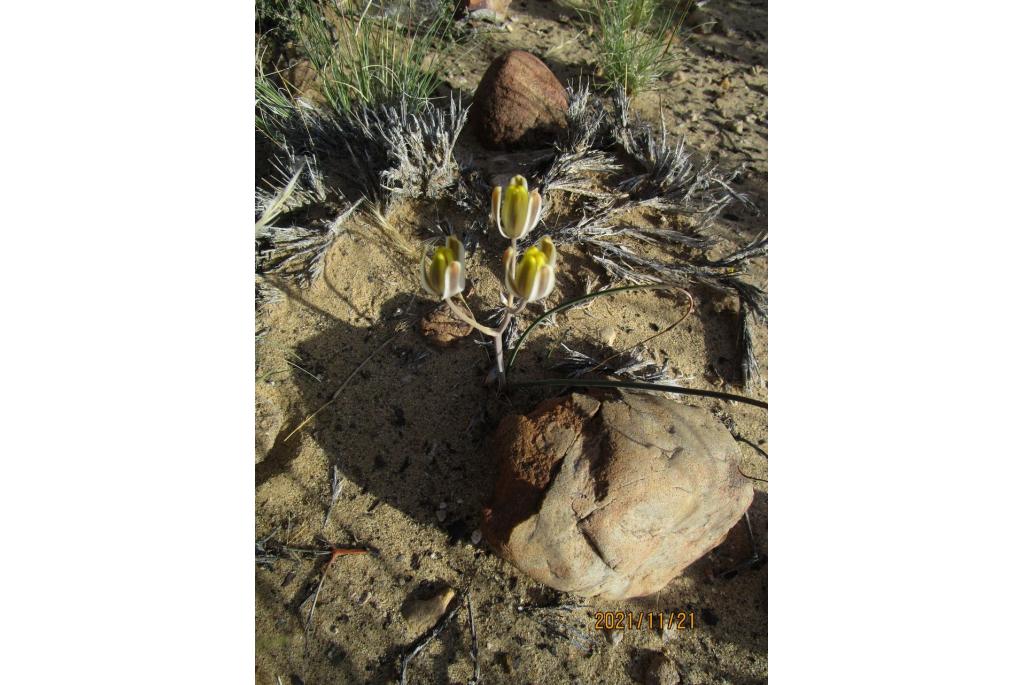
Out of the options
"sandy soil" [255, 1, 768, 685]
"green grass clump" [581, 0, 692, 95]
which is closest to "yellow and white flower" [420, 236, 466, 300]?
"sandy soil" [255, 1, 768, 685]

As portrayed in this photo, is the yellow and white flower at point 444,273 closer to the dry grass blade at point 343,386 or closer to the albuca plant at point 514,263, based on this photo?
the albuca plant at point 514,263

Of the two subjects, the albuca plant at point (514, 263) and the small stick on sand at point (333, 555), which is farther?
the small stick on sand at point (333, 555)

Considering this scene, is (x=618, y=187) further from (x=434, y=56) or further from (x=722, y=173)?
(x=434, y=56)

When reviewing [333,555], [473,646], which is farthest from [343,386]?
[473,646]

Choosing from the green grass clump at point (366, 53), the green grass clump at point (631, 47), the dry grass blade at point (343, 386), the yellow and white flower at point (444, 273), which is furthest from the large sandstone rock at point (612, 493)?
the green grass clump at point (631, 47)

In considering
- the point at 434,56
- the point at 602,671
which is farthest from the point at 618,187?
the point at 602,671
